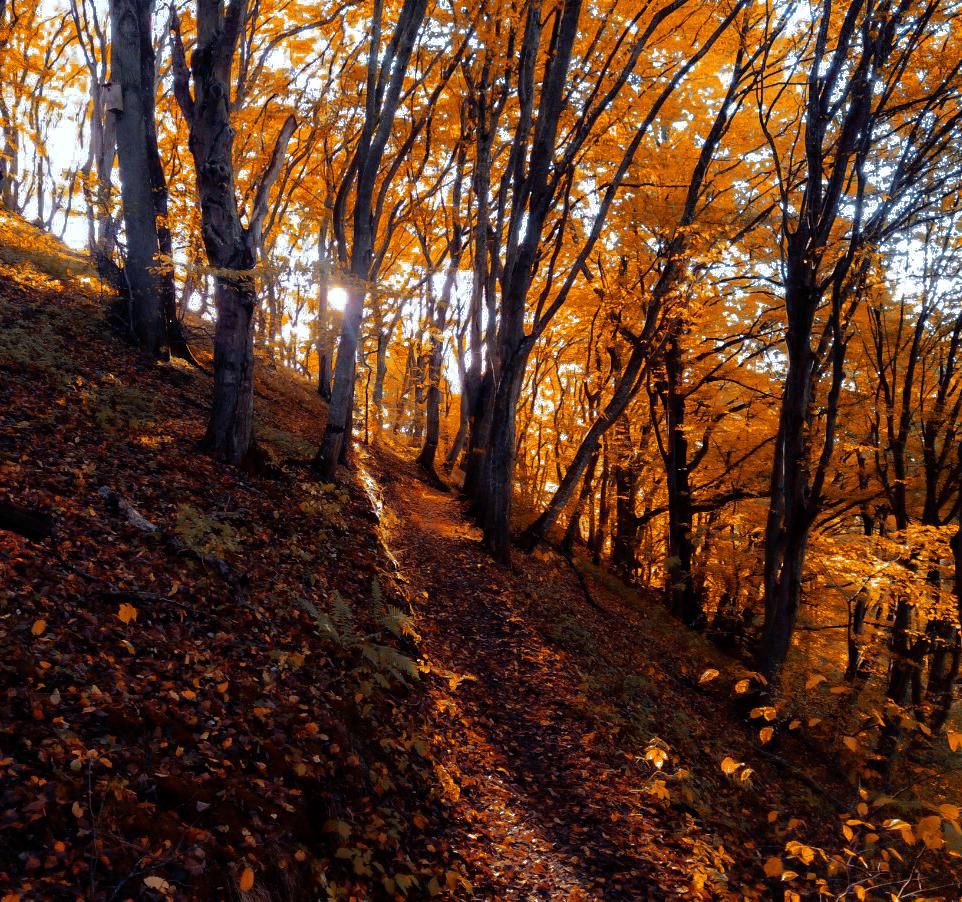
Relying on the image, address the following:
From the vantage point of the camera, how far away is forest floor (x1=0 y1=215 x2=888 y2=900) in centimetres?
300

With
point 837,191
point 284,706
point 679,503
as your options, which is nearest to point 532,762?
point 284,706

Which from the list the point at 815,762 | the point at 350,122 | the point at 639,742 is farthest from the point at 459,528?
the point at 350,122

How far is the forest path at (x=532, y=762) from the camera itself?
4449 mm

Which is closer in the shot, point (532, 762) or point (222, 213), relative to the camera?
point (532, 762)

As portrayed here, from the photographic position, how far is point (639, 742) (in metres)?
6.60

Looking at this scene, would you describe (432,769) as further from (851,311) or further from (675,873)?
(851,311)

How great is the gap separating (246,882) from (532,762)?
11.3 feet

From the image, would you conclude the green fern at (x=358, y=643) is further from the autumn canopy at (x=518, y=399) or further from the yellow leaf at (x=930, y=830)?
the yellow leaf at (x=930, y=830)

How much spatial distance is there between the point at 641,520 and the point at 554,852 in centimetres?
1179

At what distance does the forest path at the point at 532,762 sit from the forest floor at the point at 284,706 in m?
0.03

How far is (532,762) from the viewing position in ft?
18.7

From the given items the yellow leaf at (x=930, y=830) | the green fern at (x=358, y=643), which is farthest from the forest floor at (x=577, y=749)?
the green fern at (x=358, y=643)

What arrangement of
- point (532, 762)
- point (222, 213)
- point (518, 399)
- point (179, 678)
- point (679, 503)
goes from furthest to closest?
1. point (679, 503)
2. point (518, 399)
3. point (222, 213)
4. point (532, 762)
5. point (179, 678)

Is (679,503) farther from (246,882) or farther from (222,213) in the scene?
(246,882)
